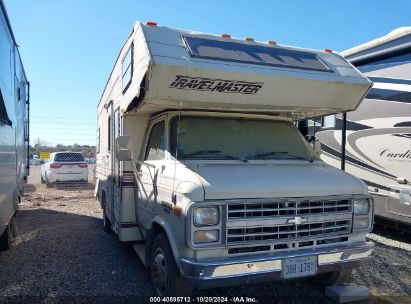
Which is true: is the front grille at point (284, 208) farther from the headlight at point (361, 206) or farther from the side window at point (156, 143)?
the side window at point (156, 143)

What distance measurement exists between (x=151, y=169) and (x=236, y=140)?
3.61ft

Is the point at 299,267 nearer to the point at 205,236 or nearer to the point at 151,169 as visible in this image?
the point at 205,236

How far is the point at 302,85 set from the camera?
476cm

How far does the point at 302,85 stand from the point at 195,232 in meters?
2.25

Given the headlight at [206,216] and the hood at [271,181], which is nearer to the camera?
the headlight at [206,216]

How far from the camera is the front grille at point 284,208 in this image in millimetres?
3834

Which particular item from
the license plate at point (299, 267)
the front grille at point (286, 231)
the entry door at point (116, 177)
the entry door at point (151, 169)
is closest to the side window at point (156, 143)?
the entry door at point (151, 169)

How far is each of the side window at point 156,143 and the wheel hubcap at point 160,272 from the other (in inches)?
47.7

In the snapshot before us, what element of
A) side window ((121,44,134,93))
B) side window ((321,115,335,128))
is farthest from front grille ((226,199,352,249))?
side window ((321,115,335,128))

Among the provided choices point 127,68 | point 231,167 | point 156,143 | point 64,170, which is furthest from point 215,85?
point 64,170

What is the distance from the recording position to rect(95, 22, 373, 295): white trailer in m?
3.79

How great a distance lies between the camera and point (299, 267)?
3.92m

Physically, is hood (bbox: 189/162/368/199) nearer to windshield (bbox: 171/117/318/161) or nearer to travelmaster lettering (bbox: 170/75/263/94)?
windshield (bbox: 171/117/318/161)

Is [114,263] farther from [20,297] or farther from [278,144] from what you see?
[278,144]
